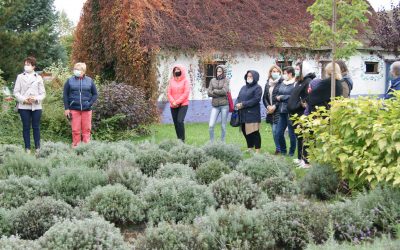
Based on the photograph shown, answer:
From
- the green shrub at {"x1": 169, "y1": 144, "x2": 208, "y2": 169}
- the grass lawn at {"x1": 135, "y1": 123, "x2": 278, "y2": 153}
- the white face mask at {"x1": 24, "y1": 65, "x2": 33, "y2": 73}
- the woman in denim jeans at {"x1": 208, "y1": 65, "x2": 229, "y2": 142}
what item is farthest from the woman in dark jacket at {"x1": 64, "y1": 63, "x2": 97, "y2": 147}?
the green shrub at {"x1": 169, "y1": 144, "x2": 208, "y2": 169}

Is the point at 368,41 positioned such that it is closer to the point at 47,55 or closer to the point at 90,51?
the point at 90,51

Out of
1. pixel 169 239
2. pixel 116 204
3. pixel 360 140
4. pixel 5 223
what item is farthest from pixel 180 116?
pixel 169 239

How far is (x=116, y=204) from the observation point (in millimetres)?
5945

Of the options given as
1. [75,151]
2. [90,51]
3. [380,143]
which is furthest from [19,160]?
[90,51]

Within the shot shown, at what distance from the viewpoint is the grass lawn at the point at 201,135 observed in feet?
40.7

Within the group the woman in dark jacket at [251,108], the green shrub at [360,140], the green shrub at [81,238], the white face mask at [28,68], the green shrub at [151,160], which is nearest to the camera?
the green shrub at [81,238]

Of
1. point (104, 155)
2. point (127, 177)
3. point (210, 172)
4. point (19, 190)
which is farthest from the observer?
point (104, 155)

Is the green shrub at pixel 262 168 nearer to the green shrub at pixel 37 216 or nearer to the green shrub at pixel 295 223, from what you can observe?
the green shrub at pixel 295 223

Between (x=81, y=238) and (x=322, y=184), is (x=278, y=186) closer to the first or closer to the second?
(x=322, y=184)

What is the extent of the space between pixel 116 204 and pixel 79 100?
481 cm

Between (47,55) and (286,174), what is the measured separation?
86.2 ft

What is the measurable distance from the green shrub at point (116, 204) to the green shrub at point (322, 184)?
2.27m

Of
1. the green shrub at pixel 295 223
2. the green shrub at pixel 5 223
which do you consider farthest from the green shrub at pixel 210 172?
the green shrub at pixel 5 223

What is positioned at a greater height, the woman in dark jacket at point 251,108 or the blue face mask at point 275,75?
the blue face mask at point 275,75
